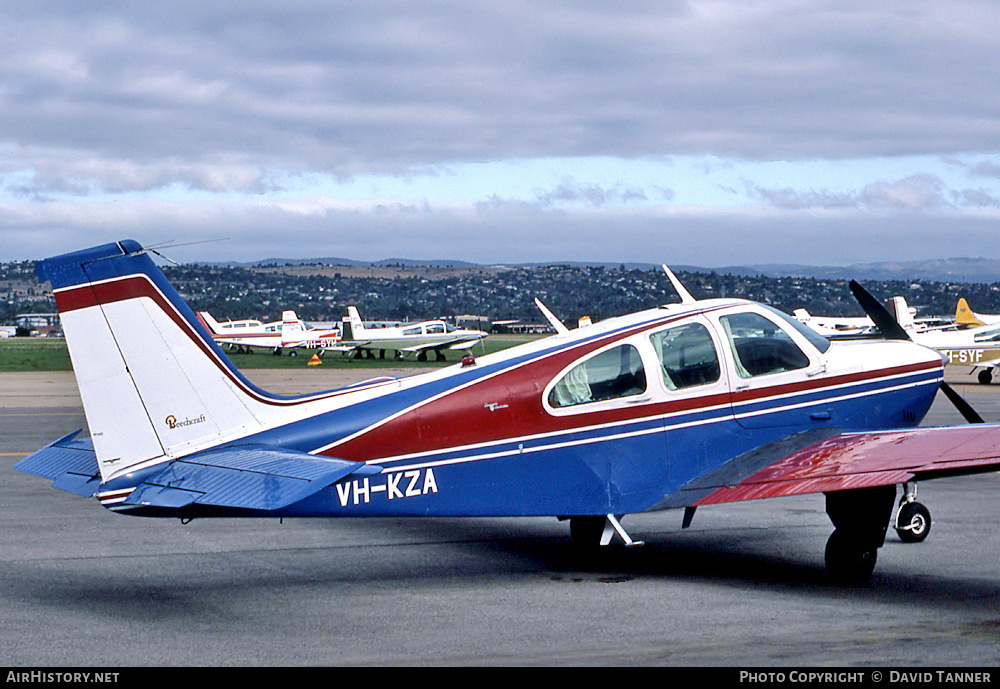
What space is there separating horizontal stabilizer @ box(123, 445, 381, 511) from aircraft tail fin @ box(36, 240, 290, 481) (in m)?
0.26

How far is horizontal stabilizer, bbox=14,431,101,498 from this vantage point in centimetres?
862

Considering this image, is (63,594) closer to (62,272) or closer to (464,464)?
(62,272)

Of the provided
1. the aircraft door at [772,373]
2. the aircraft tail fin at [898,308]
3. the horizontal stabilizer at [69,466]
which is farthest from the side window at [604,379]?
the aircraft tail fin at [898,308]

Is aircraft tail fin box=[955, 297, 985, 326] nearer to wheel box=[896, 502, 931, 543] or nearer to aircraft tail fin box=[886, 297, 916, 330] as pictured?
aircraft tail fin box=[886, 297, 916, 330]

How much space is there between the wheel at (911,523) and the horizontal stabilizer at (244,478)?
5452 mm

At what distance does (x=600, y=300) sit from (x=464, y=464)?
79413 millimetres

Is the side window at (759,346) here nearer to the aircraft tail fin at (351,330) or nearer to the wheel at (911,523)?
the wheel at (911,523)

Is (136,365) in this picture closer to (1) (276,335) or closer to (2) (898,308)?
(2) (898,308)

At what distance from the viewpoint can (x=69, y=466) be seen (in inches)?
355

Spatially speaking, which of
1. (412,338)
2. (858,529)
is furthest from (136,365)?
(412,338)

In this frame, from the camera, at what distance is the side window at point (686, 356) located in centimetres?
916

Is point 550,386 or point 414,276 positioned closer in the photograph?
point 550,386

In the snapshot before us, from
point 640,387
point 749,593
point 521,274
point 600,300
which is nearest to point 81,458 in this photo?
point 640,387

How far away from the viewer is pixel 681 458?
29.8 feet
